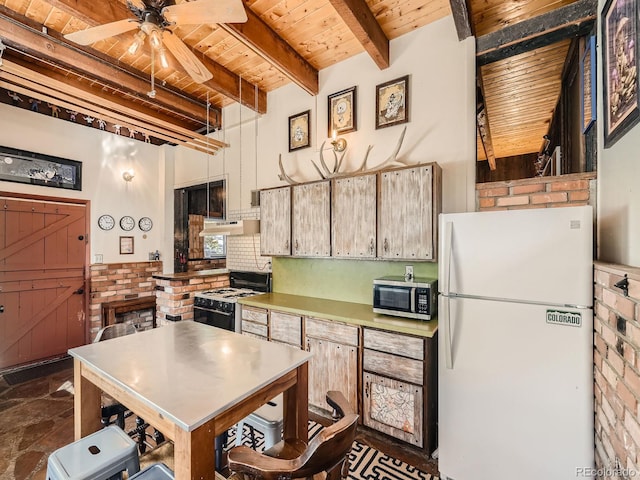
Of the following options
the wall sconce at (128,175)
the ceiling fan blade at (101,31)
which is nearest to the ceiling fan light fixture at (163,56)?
the ceiling fan blade at (101,31)

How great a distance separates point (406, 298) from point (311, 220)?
123 cm

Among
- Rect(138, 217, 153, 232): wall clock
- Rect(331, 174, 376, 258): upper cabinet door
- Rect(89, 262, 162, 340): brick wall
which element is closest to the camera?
Rect(331, 174, 376, 258): upper cabinet door

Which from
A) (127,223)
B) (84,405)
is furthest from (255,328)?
(127,223)

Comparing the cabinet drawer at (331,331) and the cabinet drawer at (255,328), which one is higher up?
the cabinet drawer at (331,331)

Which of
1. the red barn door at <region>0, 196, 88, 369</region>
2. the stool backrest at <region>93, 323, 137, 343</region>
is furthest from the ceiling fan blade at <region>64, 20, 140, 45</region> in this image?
the red barn door at <region>0, 196, 88, 369</region>

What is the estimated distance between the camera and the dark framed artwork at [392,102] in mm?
2750

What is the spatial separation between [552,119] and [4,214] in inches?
286

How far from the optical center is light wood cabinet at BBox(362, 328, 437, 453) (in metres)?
2.05

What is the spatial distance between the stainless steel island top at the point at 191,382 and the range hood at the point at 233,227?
1344 mm

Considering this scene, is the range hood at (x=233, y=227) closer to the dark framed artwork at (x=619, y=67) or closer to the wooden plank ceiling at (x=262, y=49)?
the wooden plank ceiling at (x=262, y=49)

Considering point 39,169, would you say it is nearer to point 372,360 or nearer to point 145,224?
point 145,224

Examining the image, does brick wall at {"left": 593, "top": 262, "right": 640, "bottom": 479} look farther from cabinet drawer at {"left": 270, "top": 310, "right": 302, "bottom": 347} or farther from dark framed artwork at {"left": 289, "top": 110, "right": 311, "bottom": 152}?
dark framed artwork at {"left": 289, "top": 110, "right": 311, "bottom": 152}

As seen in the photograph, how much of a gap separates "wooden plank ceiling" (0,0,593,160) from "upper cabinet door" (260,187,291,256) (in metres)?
1.22

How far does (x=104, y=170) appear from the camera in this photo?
4293 mm
